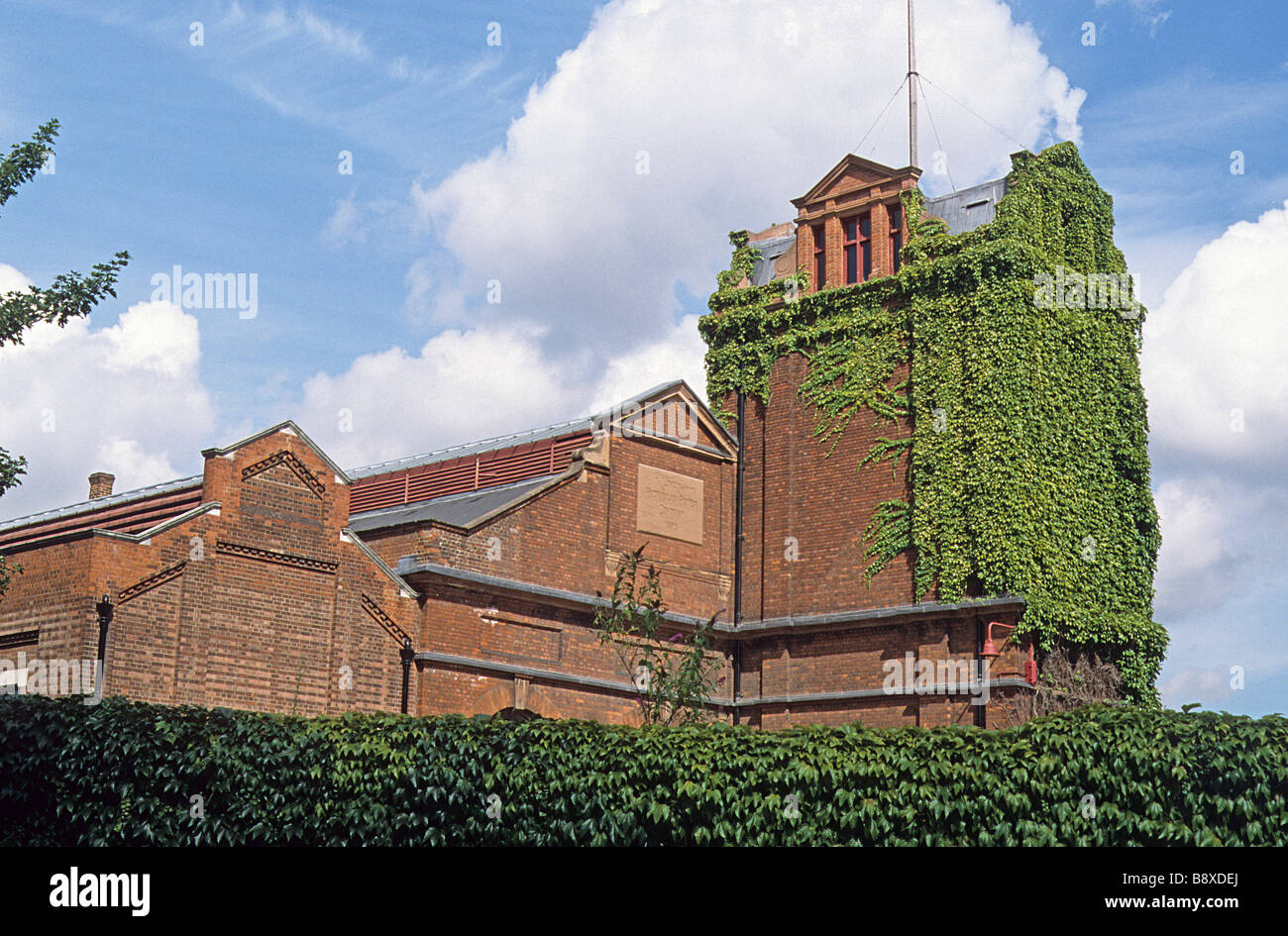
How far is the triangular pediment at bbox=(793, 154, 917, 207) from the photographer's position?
32.2 meters

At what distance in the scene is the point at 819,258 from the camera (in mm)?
33250

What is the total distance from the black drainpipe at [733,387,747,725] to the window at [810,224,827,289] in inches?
121

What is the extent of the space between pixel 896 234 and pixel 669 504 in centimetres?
785

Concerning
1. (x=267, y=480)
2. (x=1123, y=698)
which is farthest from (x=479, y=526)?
(x=1123, y=698)

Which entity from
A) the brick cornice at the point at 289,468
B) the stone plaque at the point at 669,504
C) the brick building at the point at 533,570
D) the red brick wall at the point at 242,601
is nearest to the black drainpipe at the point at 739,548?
the brick building at the point at 533,570

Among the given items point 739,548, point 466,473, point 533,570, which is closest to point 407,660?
point 533,570

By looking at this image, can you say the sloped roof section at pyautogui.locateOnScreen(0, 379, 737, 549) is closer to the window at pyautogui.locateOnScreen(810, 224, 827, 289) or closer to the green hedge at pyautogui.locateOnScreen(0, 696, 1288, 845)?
the window at pyautogui.locateOnScreen(810, 224, 827, 289)

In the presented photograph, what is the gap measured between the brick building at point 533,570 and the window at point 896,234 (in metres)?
0.05

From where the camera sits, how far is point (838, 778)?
1458 centimetres

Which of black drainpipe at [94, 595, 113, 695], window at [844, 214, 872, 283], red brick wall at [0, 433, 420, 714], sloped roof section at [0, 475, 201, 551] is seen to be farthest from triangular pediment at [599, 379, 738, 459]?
black drainpipe at [94, 595, 113, 695]

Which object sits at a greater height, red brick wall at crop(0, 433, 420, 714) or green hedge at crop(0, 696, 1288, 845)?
red brick wall at crop(0, 433, 420, 714)
